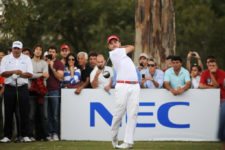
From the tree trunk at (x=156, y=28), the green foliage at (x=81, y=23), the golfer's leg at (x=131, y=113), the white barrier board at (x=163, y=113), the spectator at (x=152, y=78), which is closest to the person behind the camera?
the golfer's leg at (x=131, y=113)

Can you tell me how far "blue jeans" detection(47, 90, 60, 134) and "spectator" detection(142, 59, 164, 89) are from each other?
2.08 m

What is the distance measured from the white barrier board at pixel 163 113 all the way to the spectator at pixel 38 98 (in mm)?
584

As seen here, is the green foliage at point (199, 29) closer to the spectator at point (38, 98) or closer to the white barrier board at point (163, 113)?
the white barrier board at point (163, 113)

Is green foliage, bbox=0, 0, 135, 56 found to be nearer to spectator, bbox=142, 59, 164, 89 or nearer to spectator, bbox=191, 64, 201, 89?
spectator, bbox=191, 64, 201, 89

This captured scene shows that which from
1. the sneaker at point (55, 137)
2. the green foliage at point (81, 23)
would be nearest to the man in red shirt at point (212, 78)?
the sneaker at point (55, 137)

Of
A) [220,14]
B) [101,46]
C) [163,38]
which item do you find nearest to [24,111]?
[163,38]

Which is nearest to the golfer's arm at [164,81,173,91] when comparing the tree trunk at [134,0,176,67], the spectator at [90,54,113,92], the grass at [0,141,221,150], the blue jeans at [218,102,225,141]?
the spectator at [90,54,113,92]

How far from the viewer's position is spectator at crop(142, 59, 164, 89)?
2256 centimetres

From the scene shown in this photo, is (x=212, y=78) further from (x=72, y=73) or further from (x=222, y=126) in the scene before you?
(x=222, y=126)

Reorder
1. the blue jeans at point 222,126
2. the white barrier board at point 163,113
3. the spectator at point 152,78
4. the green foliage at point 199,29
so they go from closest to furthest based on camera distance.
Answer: the blue jeans at point 222,126
the white barrier board at point 163,113
the spectator at point 152,78
the green foliage at point 199,29

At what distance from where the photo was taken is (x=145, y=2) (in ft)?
90.6

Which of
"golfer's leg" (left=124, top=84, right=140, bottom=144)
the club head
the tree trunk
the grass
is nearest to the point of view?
"golfer's leg" (left=124, top=84, right=140, bottom=144)

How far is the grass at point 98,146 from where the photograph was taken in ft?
65.4

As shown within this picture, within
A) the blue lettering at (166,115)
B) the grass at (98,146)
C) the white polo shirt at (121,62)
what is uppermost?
the white polo shirt at (121,62)
